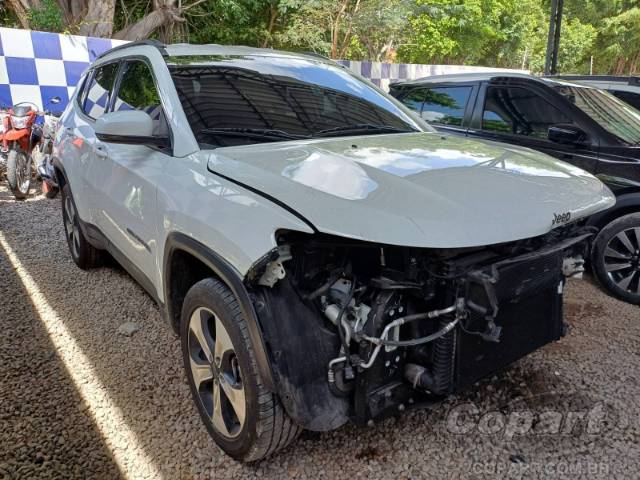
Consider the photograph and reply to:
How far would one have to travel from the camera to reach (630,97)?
4688mm

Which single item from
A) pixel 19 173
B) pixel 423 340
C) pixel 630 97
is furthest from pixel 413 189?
pixel 19 173

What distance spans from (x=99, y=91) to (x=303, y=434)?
2.67 meters

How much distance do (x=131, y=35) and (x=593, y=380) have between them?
1110 cm

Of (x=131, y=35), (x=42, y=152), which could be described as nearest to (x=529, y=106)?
(x=42, y=152)

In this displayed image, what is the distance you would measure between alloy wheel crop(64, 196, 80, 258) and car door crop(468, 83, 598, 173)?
3431mm

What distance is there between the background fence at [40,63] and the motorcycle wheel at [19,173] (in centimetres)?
118

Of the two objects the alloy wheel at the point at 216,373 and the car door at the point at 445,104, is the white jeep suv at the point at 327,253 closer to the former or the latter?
the alloy wheel at the point at 216,373

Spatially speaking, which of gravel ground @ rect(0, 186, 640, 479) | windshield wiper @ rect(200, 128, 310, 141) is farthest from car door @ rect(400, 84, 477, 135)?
windshield wiper @ rect(200, 128, 310, 141)

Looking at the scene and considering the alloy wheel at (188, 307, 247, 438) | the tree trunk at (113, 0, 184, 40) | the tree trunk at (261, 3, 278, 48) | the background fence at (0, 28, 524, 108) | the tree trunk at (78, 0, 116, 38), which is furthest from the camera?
the tree trunk at (261, 3, 278, 48)

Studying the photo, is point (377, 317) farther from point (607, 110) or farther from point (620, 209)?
point (607, 110)

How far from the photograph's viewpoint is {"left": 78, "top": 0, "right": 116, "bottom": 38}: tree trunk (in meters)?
9.74

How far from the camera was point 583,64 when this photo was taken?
3200 centimetres

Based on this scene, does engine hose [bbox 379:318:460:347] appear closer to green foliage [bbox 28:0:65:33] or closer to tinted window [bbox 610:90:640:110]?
tinted window [bbox 610:90:640:110]

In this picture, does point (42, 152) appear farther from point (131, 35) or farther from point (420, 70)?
point (420, 70)
